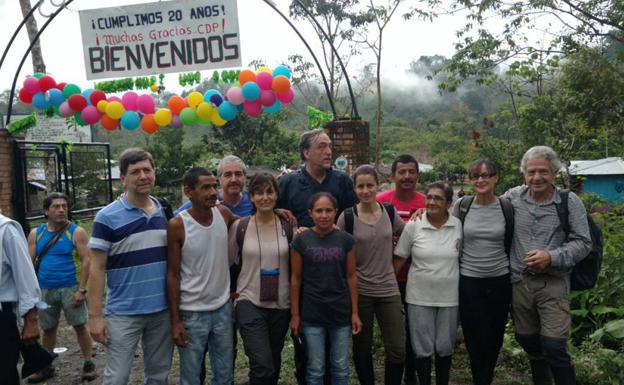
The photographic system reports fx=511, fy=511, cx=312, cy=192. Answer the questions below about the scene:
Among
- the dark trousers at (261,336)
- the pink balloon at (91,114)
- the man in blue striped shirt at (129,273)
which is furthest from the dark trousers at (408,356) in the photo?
the pink balloon at (91,114)

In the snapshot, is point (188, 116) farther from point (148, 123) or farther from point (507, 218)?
point (507, 218)

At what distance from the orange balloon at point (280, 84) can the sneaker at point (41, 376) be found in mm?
3606

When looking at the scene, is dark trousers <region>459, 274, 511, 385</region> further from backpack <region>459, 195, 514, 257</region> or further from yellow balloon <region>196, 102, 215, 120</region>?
yellow balloon <region>196, 102, 215, 120</region>

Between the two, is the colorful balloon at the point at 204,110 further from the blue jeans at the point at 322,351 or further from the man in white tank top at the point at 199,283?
the blue jeans at the point at 322,351

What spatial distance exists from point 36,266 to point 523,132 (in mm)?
16198

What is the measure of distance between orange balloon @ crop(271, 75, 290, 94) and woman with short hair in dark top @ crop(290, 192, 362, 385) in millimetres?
3031

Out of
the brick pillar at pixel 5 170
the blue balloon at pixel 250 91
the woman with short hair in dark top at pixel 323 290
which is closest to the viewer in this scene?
the woman with short hair in dark top at pixel 323 290

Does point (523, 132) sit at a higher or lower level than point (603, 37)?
lower

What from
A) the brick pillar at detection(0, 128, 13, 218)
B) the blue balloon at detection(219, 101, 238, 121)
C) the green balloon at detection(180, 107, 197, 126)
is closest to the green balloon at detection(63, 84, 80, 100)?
the brick pillar at detection(0, 128, 13, 218)

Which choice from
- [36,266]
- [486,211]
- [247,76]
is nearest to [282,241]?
[486,211]

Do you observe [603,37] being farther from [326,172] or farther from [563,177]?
[326,172]

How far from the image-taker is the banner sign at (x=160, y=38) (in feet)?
19.5

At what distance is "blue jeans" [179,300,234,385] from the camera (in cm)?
296

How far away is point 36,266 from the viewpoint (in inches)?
165
